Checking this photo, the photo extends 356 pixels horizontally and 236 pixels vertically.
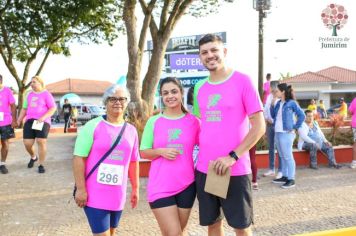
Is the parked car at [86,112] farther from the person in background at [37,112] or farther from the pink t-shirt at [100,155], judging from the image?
the pink t-shirt at [100,155]

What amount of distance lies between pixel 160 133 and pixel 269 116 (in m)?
4.68

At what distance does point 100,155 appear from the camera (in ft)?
10.3

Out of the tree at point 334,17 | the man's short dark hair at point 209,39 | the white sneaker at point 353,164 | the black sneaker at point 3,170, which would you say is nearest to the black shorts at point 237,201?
the man's short dark hair at point 209,39

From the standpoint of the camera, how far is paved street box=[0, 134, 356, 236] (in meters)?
4.77

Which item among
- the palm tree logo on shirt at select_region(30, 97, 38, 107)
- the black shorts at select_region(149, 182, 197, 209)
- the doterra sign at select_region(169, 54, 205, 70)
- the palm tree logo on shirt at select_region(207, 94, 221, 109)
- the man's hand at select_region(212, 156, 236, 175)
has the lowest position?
the black shorts at select_region(149, 182, 197, 209)

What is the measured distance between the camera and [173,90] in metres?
3.28

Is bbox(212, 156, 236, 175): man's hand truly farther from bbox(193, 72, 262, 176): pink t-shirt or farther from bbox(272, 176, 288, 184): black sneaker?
bbox(272, 176, 288, 184): black sneaker

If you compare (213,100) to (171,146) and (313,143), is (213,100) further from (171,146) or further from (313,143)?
(313,143)

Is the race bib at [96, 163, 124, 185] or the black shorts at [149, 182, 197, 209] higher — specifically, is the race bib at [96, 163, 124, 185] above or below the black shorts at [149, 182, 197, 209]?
above

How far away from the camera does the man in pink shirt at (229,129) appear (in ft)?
9.80

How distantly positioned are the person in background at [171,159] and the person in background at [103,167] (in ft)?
0.76

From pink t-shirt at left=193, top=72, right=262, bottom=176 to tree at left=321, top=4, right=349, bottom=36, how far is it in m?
19.4

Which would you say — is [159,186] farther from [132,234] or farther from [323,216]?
[323,216]

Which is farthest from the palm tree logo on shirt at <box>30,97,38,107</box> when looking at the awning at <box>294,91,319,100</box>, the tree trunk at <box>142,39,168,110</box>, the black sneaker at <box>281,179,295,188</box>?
the awning at <box>294,91,319,100</box>
